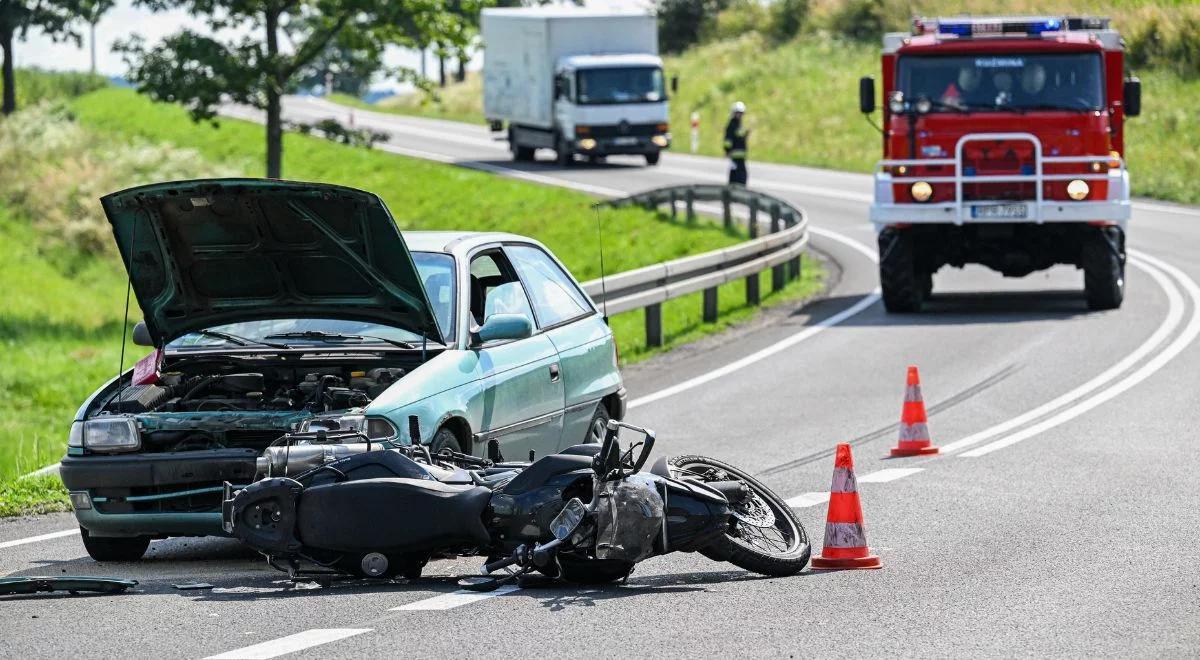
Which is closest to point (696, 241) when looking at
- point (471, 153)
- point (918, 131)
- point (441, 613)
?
point (918, 131)

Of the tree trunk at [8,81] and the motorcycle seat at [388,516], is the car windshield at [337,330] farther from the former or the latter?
the tree trunk at [8,81]

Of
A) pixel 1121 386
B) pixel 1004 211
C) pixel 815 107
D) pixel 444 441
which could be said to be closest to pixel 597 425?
pixel 444 441

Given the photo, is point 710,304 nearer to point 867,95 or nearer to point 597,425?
point 867,95

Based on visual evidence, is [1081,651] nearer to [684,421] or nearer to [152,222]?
[152,222]

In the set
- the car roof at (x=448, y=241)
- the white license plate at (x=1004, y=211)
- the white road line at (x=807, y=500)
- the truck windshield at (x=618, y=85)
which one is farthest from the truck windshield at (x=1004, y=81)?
the truck windshield at (x=618, y=85)

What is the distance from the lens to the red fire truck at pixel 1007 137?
20750mm

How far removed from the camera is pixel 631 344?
19.9 m

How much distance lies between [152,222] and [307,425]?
1300mm

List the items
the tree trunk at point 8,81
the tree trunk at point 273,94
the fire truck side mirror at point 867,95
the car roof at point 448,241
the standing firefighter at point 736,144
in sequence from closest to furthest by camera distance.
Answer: the car roof at point 448,241 < the fire truck side mirror at point 867,95 < the standing firefighter at point 736,144 < the tree trunk at point 273,94 < the tree trunk at point 8,81

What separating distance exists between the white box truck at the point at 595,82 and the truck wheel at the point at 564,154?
2cm

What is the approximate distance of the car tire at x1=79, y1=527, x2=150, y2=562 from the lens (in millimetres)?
9367

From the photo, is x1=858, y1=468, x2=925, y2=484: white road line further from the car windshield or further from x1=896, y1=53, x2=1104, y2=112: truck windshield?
x1=896, y1=53, x2=1104, y2=112: truck windshield

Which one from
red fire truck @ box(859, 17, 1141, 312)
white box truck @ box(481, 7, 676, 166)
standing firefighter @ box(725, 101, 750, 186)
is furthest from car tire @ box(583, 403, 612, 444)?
white box truck @ box(481, 7, 676, 166)

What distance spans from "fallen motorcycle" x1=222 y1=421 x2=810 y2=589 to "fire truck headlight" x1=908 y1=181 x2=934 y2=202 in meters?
13.3
